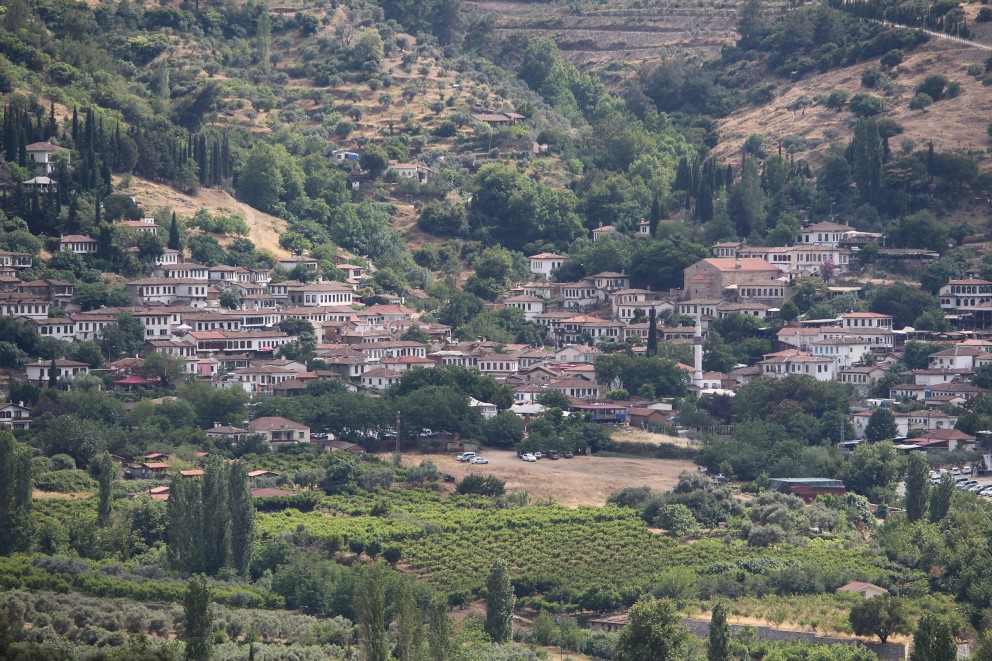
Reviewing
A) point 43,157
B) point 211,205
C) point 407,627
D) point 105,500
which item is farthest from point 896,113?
point 407,627

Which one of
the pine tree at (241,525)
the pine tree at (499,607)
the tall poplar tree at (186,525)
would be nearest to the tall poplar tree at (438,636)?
the pine tree at (499,607)

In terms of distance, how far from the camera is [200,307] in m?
98.0

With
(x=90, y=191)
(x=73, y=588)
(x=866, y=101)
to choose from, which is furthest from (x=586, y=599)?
(x=866, y=101)

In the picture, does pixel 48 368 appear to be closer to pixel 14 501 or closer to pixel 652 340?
pixel 14 501

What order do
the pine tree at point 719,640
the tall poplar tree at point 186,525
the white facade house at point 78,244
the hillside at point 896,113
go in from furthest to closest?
the hillside at point 896,113, the white facade house at point 78,244, the tall poplar tree at point 186,525, the pine tree at point 719,640

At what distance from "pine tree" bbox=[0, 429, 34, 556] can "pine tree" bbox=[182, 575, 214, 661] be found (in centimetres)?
1402

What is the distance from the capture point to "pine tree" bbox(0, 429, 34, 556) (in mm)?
70812

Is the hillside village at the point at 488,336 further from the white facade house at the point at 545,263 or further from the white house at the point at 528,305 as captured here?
the white facade house at the point at 545,263

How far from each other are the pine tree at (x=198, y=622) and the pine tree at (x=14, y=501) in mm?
14016

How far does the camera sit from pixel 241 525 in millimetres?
71000

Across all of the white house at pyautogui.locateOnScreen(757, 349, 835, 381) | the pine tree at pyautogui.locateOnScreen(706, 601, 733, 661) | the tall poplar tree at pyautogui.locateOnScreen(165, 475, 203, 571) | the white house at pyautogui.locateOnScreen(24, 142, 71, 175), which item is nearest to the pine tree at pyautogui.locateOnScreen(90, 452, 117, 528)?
the tall poplar tree at pyautogui.locateOnScreen(165, 475, 203, 571)

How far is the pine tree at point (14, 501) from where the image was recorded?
2788 inches

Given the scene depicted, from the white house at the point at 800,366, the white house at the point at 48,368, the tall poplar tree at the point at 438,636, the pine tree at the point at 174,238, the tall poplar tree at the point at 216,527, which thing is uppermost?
the pine tree at the point at 174,238

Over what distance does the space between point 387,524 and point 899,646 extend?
64.1ft
